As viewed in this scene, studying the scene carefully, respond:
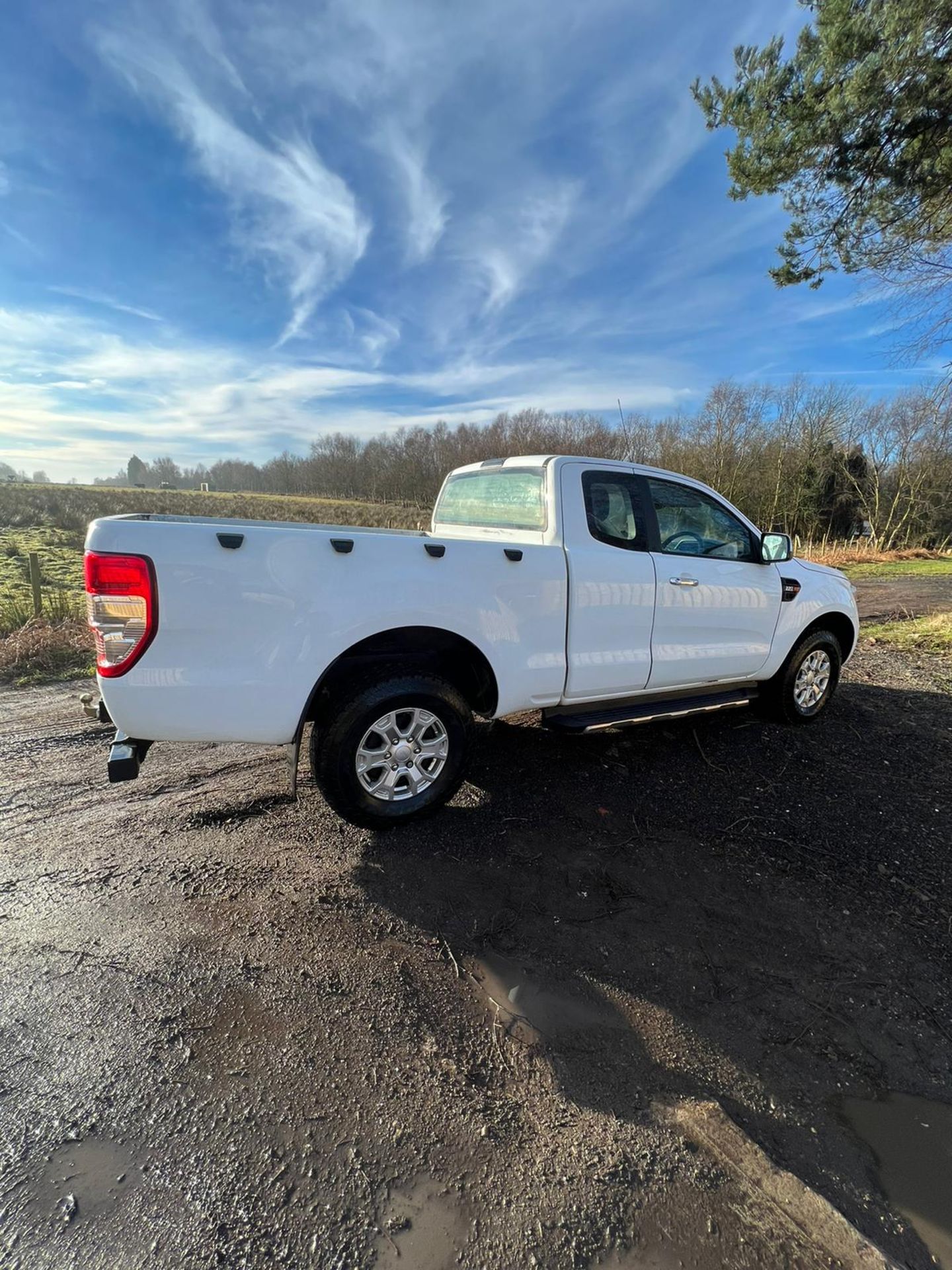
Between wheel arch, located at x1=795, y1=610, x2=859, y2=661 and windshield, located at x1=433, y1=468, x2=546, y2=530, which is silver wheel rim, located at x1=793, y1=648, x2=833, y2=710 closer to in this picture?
wheel arch, located at x1=795, y1=610, x2=859, y2=661

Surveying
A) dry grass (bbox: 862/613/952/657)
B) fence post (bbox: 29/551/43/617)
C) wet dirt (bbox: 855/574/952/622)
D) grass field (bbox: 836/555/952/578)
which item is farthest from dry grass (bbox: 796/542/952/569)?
fence post (bbox: 29/551/43/617)

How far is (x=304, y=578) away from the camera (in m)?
2.59

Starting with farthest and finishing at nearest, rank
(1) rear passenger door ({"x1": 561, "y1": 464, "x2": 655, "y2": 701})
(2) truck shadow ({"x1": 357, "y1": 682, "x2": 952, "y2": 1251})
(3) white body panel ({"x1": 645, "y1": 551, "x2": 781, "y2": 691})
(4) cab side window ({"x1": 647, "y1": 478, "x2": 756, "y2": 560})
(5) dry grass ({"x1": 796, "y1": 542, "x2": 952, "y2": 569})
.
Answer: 1. (5) dry grass ({"x1": 796, "y1": 542, "x2": 952, "y2": 569})
2. (4) cab side window ({"x1": 647, "y1": 478, "x2": 756, "y2": 560})
3. (3) white body panel ({"x1": 645, "y1": 551, "x2": 781, "y2": 691})
4. (1) rear passenger door ({"x1": 561, "y1": 464, "x2": 655, "y2": 701})
5. (2) truck shadow ({"x1": 357, "y1": 682, "x2": 952, "y2": 1251})

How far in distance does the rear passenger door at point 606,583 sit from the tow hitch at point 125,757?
231 cm

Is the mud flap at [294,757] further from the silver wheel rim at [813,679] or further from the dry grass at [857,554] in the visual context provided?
the dry grass at [857,554]

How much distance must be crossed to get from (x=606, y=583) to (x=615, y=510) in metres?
0.57

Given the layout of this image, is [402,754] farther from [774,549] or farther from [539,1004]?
[774,549]

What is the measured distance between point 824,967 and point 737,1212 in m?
1.10

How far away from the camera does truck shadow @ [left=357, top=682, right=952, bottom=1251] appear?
1812 millimetres

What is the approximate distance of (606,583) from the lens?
11.3ft

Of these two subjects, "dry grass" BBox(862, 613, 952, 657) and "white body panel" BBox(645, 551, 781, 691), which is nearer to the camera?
"white body panel" BBox(645, 551, 781, 691)

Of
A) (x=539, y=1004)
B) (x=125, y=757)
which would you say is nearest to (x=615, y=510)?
(x=539, y=1004)

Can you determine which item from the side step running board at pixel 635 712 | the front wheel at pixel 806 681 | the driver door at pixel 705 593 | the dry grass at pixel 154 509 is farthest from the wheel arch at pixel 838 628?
the dry grass at pixel 154 509

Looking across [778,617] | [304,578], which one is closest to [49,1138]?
[304,578]
